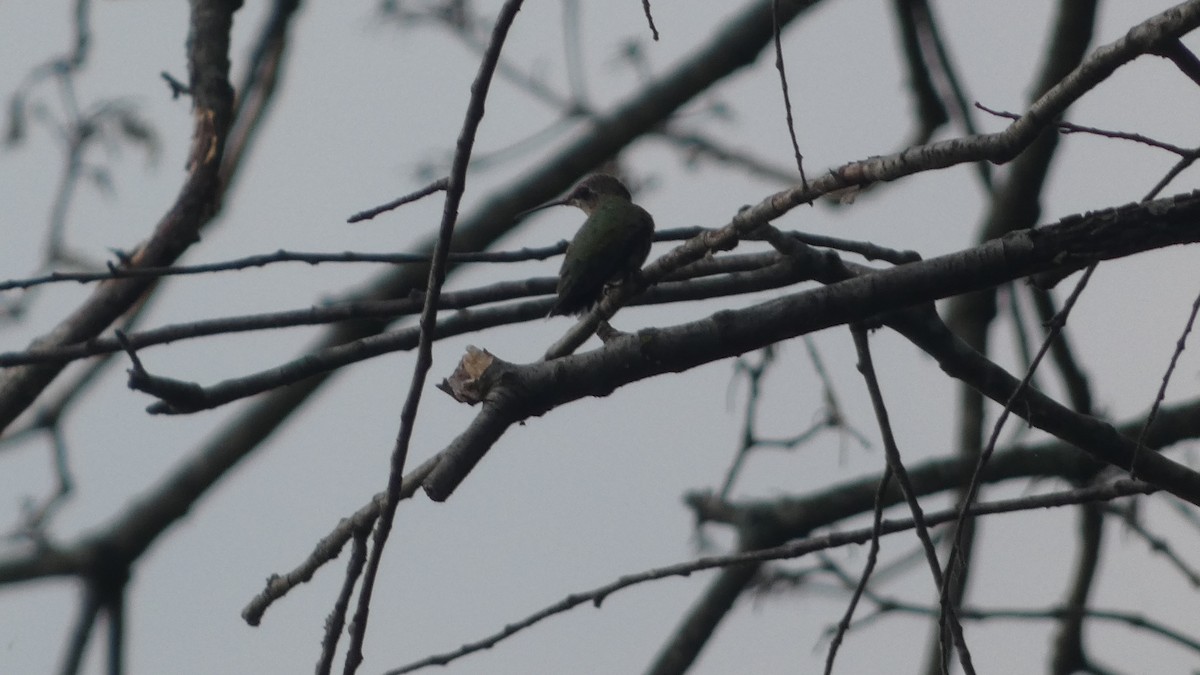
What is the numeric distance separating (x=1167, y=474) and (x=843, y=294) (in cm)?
106

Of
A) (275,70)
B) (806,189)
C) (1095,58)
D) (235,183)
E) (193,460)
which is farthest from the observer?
(193,460)

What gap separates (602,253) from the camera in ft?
15.7

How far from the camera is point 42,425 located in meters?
6.89

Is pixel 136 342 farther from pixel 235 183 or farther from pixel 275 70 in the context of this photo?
pixel 275 70

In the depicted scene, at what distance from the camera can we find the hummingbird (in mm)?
4500

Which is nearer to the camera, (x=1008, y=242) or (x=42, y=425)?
(x=1008, y=242)

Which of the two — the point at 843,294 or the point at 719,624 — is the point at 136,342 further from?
the point at 719,624

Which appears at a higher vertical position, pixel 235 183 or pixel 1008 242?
pixel 235 183

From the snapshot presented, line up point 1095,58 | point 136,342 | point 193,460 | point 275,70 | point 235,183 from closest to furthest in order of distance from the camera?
point 1095,58 → point 136,342 → point 235,183 → point 275,70 → point 193,460

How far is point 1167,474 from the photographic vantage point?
346 cm

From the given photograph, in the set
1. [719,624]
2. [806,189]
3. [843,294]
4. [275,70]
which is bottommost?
[843,294]

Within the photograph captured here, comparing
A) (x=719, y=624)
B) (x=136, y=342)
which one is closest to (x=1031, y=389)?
(x=136, y=342)

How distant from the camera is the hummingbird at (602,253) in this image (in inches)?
177

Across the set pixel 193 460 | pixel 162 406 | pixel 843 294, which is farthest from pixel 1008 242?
pixel 193 460
